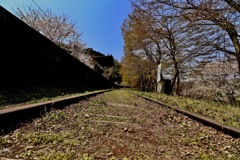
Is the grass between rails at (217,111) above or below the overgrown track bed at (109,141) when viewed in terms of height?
above

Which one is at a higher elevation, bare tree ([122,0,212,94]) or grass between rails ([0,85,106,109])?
bare tree ([122,0,212,94])

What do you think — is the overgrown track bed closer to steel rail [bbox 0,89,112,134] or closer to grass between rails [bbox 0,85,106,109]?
steel rail [bbox 0,89,112,134]

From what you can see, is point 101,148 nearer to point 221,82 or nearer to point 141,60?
point 221,82

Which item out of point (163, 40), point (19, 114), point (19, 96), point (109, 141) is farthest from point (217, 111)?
point (163, 40)

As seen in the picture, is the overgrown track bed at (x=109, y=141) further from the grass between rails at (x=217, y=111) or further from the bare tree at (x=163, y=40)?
the bare tree at (x=163, y=40)

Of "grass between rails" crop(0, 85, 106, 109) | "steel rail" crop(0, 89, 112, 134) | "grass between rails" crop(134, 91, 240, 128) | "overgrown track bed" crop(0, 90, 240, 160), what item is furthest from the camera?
"grass between rails" crop(134, 91, 240, 128)

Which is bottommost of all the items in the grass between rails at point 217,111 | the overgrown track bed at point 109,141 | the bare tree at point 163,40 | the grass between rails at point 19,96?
the overgrown track bed at point 109,141

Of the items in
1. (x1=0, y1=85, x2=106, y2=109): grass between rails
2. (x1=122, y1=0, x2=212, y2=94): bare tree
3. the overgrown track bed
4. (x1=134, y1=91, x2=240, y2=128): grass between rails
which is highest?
(x1=122, y1=0, x2=212, y2=94): bare tree

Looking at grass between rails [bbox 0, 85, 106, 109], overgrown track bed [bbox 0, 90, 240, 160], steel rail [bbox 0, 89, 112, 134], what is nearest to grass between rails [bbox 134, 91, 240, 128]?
overgrown track bed [bbox 0, 90, 240, 160]

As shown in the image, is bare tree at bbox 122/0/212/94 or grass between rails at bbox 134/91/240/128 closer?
grass between rails at bbox 134/91/240/128

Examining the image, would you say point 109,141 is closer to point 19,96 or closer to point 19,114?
point 19,114

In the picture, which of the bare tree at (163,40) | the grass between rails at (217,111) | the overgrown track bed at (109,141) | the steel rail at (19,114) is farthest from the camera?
the bare tree at (163,40)

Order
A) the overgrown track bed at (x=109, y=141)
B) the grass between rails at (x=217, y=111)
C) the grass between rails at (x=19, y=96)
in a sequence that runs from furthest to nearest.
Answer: the grass between rails at (x=217, y=111)
the grass between rails at (x=19, y=96)
the overgrown track bed at (x=109, y=141)

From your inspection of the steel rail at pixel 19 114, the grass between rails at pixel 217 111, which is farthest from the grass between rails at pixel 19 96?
the grass between rails at pixel 217 111
